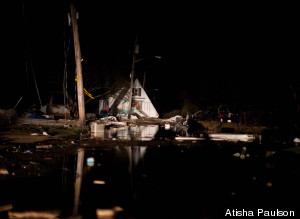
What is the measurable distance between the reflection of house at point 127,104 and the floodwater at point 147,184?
3312 cm

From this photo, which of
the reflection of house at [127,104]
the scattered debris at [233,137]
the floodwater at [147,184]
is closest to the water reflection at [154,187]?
the floodwater at [147,184]

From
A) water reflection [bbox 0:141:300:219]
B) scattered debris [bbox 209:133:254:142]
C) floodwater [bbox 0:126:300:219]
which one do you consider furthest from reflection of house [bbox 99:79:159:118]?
water reflection [bbox 0:141:300:219]

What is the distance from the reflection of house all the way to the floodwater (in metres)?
33.1

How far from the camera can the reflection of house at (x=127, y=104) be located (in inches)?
1609

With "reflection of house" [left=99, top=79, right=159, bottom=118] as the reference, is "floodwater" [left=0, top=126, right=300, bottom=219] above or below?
below

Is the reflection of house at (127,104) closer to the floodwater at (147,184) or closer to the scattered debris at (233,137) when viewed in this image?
the scattered debris at (233,137)

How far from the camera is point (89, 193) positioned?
4305mm

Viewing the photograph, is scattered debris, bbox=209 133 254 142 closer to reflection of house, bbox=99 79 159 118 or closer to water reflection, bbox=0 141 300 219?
water reflection, bbox=0 141 300 219

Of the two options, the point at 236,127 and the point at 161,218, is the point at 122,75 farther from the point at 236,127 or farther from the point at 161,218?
the point at 161,218

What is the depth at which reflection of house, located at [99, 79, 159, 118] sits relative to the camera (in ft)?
134

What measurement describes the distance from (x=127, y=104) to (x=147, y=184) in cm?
3747

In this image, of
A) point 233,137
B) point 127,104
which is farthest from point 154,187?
point 127,104

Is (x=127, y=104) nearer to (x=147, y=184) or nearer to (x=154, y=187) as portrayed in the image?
(x=147, y=184)

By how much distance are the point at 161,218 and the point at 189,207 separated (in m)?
0.60
